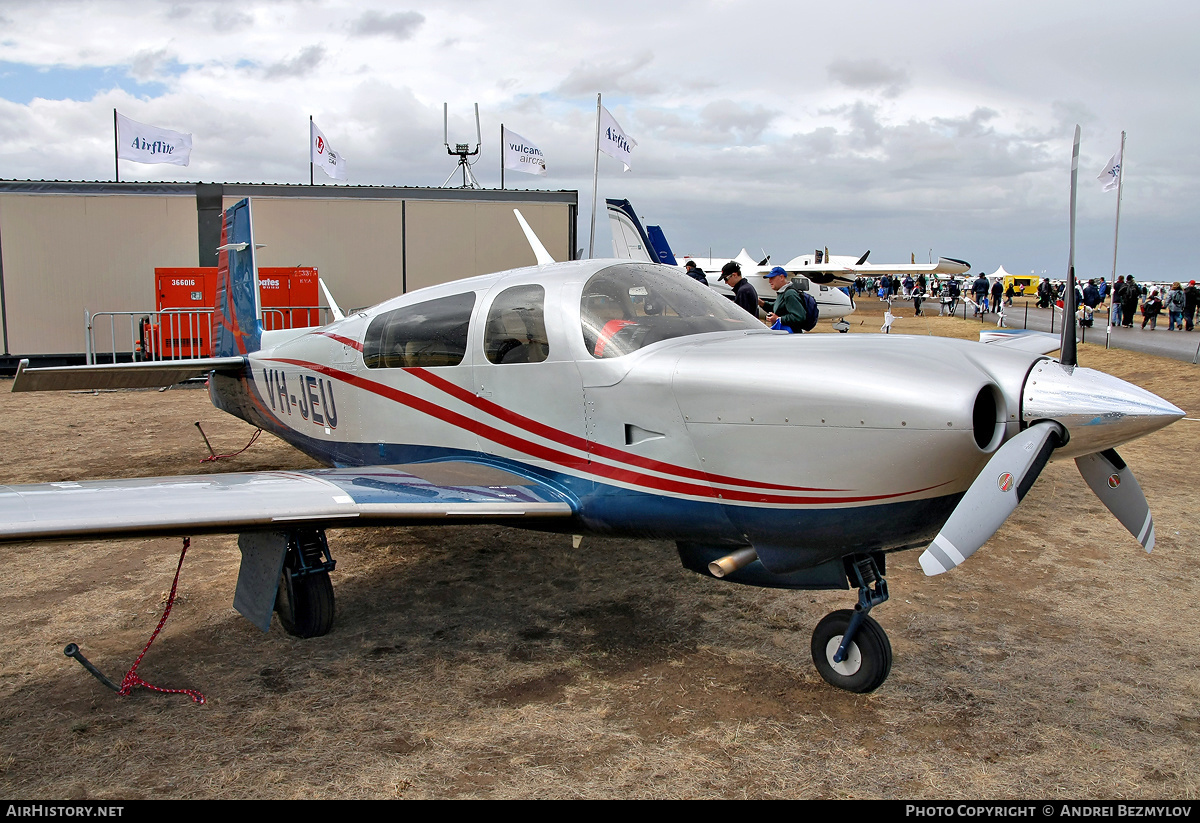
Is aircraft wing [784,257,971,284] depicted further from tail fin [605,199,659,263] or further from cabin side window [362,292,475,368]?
cabin side window [362,292,475,368]

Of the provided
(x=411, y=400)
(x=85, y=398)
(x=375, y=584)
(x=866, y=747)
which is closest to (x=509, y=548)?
(x=375, y=584)

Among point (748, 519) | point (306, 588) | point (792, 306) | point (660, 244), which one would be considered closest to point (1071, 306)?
point (748, 519)

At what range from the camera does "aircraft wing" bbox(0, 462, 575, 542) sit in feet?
11.1

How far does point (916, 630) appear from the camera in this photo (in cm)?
468

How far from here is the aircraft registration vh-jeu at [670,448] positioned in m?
3.21

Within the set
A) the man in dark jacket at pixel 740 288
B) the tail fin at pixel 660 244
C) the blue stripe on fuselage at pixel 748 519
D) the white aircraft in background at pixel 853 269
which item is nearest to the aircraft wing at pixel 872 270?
the white aircraft in background at pixel 853 269

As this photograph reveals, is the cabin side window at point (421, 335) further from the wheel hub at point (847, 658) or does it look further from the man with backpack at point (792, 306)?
the man with backpack at point (792, 306)

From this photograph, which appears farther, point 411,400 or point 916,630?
point 411,400

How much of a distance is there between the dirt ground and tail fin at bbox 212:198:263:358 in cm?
206

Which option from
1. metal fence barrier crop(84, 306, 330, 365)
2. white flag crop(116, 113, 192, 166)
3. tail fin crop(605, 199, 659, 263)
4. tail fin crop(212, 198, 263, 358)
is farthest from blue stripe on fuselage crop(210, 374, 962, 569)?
white flag crop(116, 113, 192, 166)

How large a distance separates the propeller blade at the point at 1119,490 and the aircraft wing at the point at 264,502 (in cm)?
245

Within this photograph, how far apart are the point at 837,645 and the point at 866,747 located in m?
0.60

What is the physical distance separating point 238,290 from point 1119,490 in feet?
23.5

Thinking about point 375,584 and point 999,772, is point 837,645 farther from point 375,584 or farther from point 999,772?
point 375,584
